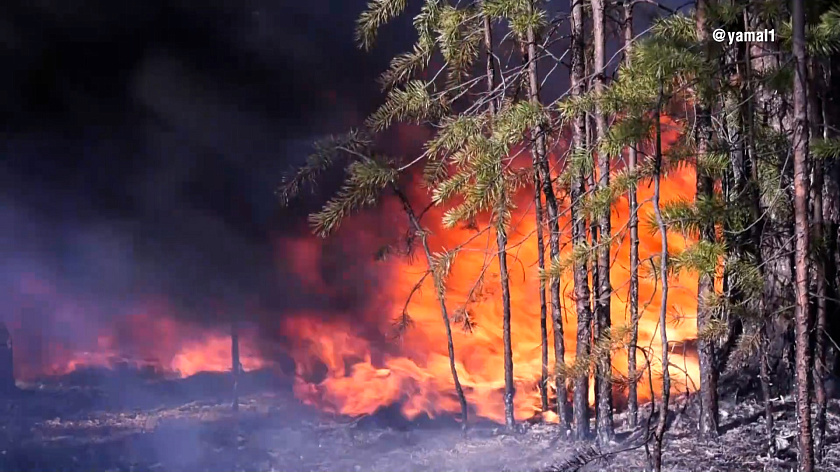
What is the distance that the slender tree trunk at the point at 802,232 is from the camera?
11.0 feet

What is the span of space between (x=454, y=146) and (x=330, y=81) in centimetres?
279

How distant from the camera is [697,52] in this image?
12.4 feet

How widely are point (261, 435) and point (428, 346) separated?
1.93 m

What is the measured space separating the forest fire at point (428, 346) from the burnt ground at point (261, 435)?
0.30m

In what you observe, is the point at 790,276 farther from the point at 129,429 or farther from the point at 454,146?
the point at 129,429

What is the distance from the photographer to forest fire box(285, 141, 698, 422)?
6.79 metres

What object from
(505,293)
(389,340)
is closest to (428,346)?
(389,340)

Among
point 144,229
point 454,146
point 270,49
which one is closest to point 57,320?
point 144,229

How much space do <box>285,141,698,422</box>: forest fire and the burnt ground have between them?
0.30 m

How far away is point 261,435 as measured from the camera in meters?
6.21

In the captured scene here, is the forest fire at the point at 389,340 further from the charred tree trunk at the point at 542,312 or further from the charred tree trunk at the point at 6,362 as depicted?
the charred tree trunk at the point at 6,362

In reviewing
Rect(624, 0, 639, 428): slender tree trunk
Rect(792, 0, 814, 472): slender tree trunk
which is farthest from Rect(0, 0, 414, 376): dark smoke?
Rect(792, 0, 814, 472): slender tree trunk

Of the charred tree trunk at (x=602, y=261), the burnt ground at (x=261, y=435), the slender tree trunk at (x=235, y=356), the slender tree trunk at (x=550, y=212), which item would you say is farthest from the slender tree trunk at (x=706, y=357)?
the slender tree trunk at (x=235, y=356)

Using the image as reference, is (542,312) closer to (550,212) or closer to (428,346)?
(550,212)
